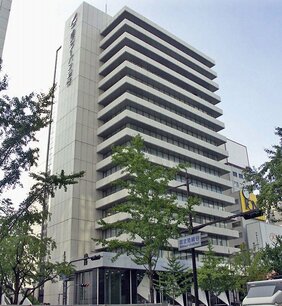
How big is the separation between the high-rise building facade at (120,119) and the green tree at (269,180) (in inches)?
1218

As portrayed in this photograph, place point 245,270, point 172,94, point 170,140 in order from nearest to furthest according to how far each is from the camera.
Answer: point 245,270 → point 170,140 → point 172,94

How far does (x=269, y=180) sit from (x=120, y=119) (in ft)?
121

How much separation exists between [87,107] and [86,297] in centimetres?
2912

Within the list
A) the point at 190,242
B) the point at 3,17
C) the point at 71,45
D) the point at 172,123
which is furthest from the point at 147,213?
the point at 71,45

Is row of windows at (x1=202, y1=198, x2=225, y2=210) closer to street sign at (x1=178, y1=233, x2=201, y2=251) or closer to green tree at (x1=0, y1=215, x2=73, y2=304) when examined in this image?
green tree at (x1=0, y1=215, x2=73, y2=304)

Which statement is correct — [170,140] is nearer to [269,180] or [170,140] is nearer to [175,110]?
[175,110]

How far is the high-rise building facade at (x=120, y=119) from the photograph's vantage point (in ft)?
177

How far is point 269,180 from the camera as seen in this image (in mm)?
20766

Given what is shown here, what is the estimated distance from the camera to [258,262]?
4397 cm

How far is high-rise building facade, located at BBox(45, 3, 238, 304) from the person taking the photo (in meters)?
53.9

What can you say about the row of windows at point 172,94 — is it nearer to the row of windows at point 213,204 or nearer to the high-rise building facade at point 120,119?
the high-rise building facade at point 120,119

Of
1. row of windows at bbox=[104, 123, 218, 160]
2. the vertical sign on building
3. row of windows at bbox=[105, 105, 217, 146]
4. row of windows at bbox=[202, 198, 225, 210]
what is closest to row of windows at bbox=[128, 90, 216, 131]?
row of windows at bbox=[105, 105, 217, 146]

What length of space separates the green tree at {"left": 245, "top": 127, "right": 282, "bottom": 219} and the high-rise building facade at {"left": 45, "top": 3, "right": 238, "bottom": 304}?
30947 millimetres

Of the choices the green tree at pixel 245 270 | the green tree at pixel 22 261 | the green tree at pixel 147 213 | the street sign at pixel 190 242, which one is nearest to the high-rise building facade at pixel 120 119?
the green tree at pixel 245 270
